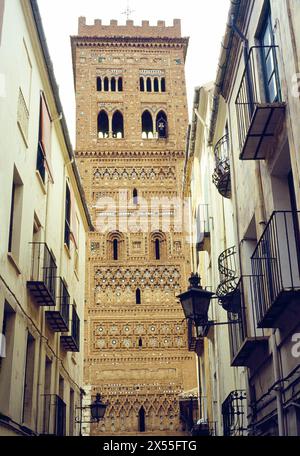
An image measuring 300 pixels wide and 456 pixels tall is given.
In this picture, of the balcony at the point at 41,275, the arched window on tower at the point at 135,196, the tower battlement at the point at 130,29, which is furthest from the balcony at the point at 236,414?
the tower battlement at the point at 130,29

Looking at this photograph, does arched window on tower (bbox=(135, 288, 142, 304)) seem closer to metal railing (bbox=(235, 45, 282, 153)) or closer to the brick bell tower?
the brick bell tower

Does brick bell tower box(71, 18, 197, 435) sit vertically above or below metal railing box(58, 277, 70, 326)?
above

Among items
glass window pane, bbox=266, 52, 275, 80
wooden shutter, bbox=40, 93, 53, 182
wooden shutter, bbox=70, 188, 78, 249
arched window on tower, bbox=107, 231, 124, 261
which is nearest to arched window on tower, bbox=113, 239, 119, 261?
arched window on tower, bbox=107, 231, 124, 261

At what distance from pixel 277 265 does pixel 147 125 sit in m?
35.4

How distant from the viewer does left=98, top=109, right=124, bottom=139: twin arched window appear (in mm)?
41875

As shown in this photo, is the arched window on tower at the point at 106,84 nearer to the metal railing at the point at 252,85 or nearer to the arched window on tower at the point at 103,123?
the arched window on tower at the point at 103,123

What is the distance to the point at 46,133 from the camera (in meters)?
14.6

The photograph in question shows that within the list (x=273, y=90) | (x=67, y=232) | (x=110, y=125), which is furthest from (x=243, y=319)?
(x=110, y=125)

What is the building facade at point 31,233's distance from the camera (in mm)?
10898

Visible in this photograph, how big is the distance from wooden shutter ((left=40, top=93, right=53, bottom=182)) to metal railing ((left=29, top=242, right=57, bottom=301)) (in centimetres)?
196

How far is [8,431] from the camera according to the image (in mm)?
10508

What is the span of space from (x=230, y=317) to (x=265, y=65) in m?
4.76

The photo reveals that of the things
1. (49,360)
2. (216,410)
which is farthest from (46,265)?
(216,410)
